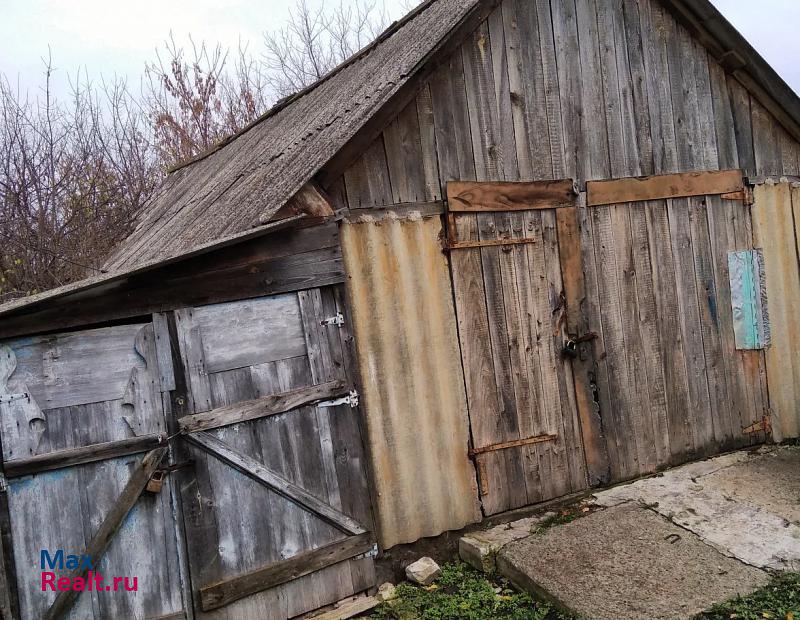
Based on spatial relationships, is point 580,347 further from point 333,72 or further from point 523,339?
point 333,72

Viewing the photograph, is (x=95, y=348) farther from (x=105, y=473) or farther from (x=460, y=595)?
(x=460, y=595)

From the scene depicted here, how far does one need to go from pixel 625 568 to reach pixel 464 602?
1.07 meters

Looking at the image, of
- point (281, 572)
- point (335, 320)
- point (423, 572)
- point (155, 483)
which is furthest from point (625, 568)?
point (155, 483)

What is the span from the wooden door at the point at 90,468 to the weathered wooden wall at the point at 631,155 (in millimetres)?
2169

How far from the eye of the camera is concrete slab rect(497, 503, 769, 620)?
3848 mm

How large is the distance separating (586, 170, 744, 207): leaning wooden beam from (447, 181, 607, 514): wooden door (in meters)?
0.30

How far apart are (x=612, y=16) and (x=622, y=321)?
263 centimetres

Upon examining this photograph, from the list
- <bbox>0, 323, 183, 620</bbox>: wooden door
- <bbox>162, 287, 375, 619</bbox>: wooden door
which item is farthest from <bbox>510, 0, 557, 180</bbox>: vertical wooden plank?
<bbox>0, 323, 183, 620</bbox>: wooden door

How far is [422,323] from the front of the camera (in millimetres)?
4656

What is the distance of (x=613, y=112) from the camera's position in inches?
218

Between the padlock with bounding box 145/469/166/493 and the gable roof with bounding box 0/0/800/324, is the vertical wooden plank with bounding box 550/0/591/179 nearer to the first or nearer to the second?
the gable roof with bounding box 0/0/800/324

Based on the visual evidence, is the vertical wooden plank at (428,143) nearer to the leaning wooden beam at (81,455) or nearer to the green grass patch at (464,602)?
the leaning wooden beam at (81,455)

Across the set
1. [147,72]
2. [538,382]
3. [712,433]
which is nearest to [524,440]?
[538,382]

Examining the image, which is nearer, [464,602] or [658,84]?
[464,602]
